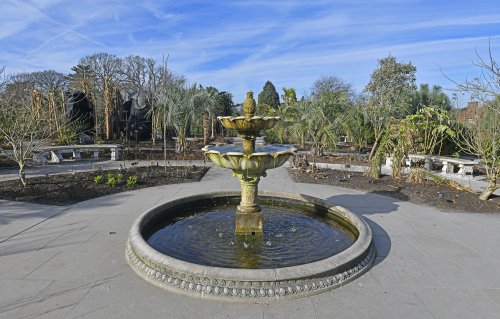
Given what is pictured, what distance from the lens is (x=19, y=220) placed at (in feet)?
22.2

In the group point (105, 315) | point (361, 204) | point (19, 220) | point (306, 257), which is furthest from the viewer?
point (361, 204)

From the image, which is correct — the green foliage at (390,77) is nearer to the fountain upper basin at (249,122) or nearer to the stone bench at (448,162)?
the stone bench at (448,162)

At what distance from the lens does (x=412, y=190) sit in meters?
9.85

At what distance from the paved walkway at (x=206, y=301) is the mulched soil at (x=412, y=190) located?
803mm

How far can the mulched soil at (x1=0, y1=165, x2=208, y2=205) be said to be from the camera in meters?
8.45

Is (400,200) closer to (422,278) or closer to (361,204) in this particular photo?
(361,204)

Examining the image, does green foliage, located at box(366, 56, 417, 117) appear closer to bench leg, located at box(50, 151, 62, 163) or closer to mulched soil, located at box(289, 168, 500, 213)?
mulched soil, located at box(289, 168, 500, 213)

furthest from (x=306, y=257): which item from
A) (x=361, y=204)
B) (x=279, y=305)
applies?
(x=361, y=204)

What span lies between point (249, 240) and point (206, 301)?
6.87 feet

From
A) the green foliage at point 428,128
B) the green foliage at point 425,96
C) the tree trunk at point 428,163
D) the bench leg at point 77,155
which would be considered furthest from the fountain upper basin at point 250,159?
the green foliage at point 425,96

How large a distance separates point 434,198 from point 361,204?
2251 millimetres

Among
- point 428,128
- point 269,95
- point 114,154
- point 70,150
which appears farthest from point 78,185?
point 269,95

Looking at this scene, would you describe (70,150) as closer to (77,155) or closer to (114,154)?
(77,155)

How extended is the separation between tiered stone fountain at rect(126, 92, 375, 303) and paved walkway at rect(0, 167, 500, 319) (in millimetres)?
172
